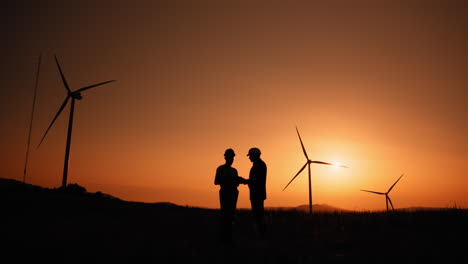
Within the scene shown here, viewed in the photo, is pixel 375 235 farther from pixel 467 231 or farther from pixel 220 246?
pixel 220 246

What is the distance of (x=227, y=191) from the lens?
42.0 ft

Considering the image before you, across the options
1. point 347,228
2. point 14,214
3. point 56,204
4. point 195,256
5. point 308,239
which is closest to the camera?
point 195,256

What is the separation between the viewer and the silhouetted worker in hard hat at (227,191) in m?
12.6

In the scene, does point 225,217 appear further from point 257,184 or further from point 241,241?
point 257,184

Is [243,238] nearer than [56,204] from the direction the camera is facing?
Yes

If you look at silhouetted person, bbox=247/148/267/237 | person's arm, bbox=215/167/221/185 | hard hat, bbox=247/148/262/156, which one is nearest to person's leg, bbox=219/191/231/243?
person's arm, bbox=215/167/221/185

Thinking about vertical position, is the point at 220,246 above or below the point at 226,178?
below

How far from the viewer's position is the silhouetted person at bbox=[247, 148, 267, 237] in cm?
1462

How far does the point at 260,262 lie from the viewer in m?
9.28

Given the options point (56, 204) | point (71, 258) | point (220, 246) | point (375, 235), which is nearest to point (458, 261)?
point (375, 235)

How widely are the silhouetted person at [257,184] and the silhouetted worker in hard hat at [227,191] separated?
167cm

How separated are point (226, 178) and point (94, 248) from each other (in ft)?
14.5

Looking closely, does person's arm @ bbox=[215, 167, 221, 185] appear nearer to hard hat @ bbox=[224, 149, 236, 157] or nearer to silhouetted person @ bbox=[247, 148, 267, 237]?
hard hat @ bbox=[224, 149, 236, 157]

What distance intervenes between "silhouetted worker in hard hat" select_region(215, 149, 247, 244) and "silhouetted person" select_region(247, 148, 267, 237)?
167cm
